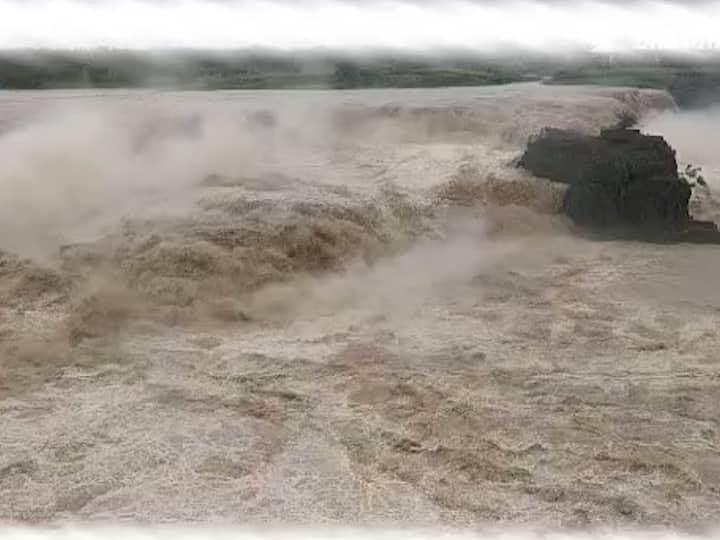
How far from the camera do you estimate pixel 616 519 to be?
3605mm

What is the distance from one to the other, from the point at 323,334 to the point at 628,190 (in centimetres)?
393

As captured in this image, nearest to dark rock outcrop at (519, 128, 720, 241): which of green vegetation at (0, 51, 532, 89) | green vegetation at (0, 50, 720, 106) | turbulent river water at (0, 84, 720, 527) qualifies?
turbulent river water at (0, 84, 720, 527)

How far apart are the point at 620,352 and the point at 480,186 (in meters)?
3.60

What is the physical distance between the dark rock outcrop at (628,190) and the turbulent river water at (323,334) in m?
0.29

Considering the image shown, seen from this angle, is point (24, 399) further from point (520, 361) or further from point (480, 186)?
point (480, 186)

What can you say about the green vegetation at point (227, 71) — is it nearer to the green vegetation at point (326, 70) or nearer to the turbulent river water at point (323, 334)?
the green vegetation at point (326, 70)

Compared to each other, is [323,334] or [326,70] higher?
[326,70]

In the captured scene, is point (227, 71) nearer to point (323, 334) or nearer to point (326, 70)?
point (326, 70)

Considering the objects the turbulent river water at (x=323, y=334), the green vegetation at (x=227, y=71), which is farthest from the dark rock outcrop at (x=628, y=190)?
the green vegetation at (x=227, y=71)

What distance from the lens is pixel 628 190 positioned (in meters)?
8.14

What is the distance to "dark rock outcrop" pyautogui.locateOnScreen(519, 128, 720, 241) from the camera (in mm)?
8031

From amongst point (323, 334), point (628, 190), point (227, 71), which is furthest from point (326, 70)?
point (323, 334)

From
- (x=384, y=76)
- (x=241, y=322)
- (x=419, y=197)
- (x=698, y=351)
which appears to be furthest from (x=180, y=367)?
(x=384, y=76)

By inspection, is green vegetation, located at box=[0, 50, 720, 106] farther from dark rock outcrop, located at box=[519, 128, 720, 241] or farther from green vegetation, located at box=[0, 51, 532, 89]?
dark rock outcrop, located at box=[519, 128, 720, 241]
